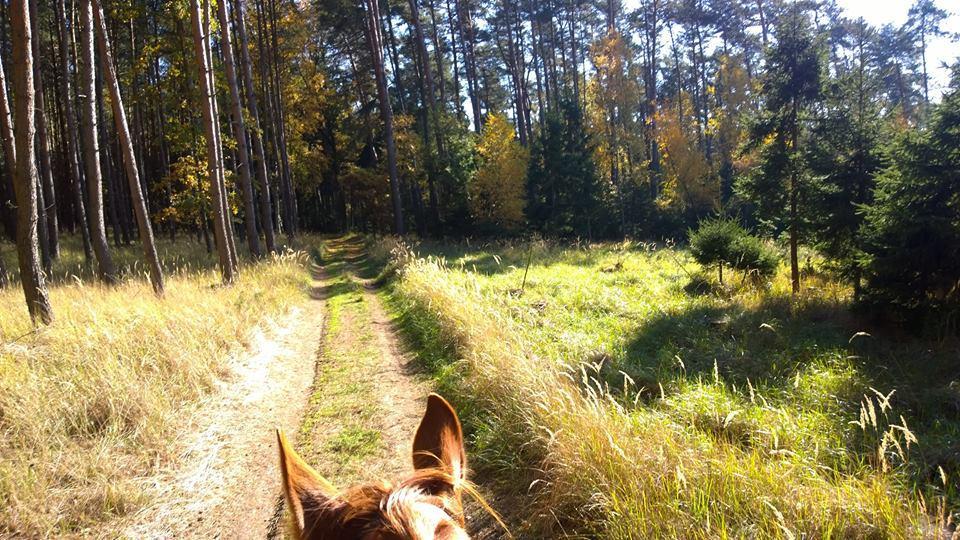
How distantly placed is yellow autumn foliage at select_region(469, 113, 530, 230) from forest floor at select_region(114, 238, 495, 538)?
18200mm

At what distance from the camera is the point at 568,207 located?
2792 cm

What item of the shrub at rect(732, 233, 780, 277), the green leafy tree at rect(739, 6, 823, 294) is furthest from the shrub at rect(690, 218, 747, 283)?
the green leafy tree at rect(739, 6, 823, 294)

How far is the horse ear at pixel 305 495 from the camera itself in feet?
4.09

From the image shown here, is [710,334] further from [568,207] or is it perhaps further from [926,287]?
[568,207]

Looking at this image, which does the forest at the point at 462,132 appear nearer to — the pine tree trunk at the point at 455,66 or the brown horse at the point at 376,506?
the pine tree trunk at the point at 455,66

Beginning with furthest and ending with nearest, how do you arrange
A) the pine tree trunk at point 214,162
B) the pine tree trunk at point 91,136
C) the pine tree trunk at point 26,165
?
1. the pine tree trunk at point 214,162
2. the pine tree trunk at point 91,136
3. the pine tree trunk at point 26,165

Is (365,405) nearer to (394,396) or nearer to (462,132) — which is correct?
(394,396)

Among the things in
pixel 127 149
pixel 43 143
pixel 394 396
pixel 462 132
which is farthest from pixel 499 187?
pixel 394 396

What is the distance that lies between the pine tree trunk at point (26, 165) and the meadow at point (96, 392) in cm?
47

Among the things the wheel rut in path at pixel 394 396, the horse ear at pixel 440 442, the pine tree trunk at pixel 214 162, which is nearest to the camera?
the horse ear at pixel 440 442

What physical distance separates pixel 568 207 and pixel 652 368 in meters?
21.9

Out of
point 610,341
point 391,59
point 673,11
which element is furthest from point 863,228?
point 673,11

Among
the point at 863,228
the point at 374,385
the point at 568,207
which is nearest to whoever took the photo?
the point at 374,385

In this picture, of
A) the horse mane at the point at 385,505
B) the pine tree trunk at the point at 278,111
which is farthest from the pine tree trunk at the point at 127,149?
the pine tree trunk at the point at 278,111
